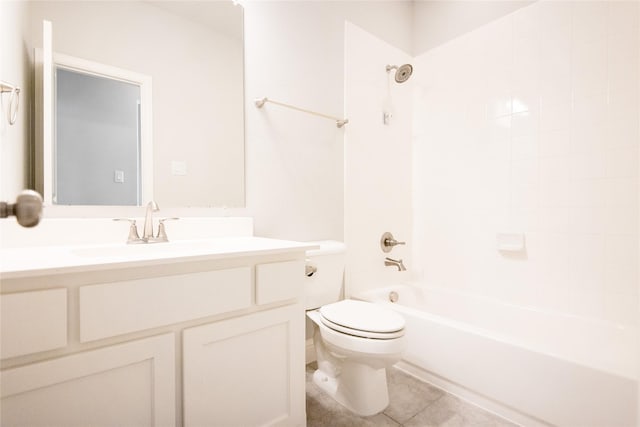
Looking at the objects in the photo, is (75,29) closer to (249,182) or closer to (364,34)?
(249,182)

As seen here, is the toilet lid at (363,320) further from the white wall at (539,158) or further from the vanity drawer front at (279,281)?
the white wall at (539,158)

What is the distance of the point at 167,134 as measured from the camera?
53.6 inches

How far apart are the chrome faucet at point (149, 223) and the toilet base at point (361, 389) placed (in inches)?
39.8

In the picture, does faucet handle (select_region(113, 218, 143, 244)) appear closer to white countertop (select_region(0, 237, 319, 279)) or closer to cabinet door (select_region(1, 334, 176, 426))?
white countertop (select_region(0, 237, 319, 279))

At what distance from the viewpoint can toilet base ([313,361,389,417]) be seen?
1.38m

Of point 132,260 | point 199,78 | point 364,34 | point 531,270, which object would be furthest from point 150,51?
point 531,270

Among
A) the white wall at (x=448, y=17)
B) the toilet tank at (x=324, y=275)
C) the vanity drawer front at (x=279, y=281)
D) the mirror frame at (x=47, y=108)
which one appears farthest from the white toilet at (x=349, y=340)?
the white wall at (x=448, y=17)

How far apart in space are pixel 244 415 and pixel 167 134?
1133 mm

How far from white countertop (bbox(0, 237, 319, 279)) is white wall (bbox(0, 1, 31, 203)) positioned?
241 mm

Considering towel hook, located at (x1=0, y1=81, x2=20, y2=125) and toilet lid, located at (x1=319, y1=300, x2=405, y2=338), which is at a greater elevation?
towel hook, located at (x1=0, y1=81, x2=20, y2=125)

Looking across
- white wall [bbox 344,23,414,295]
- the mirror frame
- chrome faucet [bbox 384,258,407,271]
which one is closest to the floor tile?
white wall [bbox 344,23,414,295]

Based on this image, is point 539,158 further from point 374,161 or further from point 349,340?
point 349,340

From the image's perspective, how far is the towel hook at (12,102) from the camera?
1.03 metres

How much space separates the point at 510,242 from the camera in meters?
1.87
